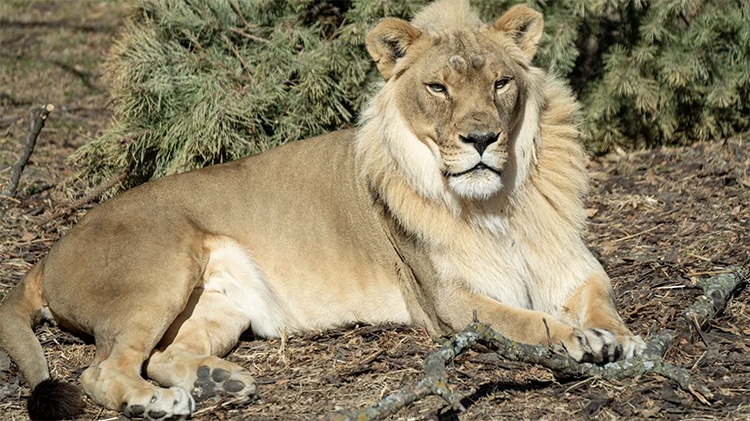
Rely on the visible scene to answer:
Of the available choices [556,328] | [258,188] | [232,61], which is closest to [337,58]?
[232,61]

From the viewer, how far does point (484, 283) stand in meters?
4.98

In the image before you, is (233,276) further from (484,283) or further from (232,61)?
(232,61)

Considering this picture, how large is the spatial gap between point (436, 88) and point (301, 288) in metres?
1.47

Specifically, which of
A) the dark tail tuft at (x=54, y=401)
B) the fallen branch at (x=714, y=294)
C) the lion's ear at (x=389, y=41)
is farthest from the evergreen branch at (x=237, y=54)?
the fallen branch at (x=714, y=294)

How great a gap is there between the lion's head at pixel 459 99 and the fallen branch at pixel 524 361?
82cm

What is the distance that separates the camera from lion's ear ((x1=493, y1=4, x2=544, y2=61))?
16.6ft

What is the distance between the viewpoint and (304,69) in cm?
761

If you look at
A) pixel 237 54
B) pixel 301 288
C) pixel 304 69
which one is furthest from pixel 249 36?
pixel 301 288

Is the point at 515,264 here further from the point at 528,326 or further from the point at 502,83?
Answer: the point at 502,83

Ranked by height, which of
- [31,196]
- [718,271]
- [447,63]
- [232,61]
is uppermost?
[447,63]

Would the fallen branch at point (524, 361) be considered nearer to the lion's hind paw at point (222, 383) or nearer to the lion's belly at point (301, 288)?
the lion's hind paw at point (222, 383)

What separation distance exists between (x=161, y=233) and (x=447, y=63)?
1757 mm

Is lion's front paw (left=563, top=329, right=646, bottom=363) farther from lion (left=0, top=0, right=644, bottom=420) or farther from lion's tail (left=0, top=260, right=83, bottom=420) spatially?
lion's tail (left=0, top=260, right=83, bottom=420)

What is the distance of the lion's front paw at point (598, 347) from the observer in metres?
4.38
